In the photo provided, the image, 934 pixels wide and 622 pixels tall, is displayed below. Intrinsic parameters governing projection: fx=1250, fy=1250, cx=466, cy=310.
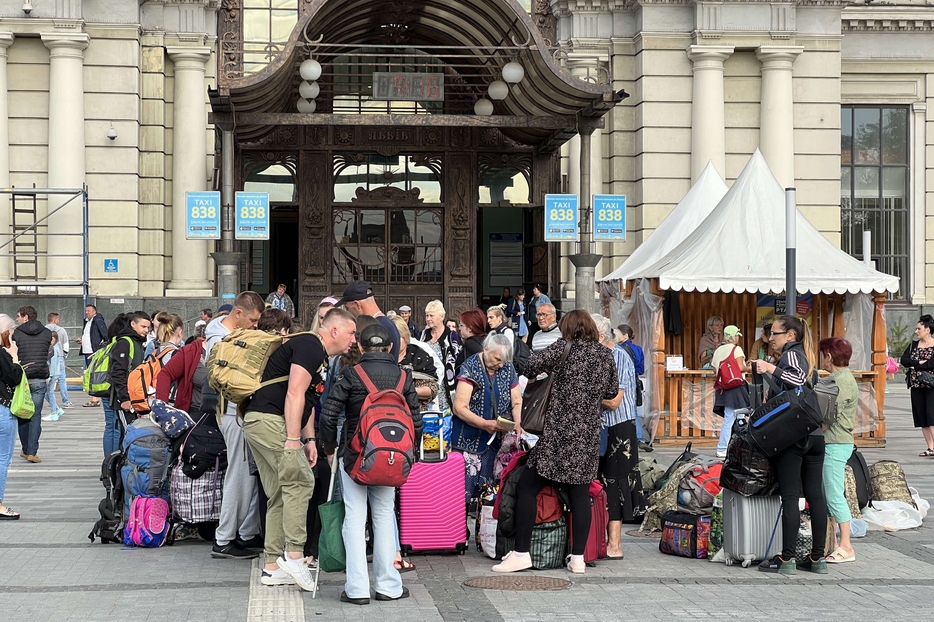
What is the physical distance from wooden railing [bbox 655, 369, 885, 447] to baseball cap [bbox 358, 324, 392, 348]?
29.9 feet

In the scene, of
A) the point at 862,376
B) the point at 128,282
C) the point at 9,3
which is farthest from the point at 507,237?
the point at 862,376

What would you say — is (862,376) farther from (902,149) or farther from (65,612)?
(902,149)

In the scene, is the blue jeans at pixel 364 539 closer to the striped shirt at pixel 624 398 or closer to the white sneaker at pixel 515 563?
the white sneaker at pixel 515 563

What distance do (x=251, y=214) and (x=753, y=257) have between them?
848cm

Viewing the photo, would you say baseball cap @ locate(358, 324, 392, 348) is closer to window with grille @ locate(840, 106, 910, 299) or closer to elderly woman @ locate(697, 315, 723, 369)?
elderly woman @ locate(697, 315, 723, 369)

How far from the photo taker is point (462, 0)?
72.8 feet

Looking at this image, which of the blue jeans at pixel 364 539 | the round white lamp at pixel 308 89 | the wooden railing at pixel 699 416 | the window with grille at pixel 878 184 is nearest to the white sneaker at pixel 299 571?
the blue jeans at pixel 364 539

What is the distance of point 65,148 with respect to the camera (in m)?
23.9

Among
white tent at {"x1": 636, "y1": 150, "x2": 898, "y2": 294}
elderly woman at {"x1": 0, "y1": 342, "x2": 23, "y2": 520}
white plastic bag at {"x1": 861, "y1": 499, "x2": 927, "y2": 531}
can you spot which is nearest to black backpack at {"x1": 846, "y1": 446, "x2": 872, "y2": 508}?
white plastic bag at {"x1": 861, "y1": 499, "x2": 927, "y2": 531}

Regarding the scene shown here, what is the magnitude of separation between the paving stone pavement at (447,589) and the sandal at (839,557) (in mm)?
58

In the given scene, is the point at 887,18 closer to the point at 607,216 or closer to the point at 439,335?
the point at 607,216

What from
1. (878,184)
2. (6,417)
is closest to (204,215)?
(6,417)

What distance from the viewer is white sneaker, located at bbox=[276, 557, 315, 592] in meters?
7.91

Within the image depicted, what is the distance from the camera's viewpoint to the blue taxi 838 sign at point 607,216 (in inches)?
850
